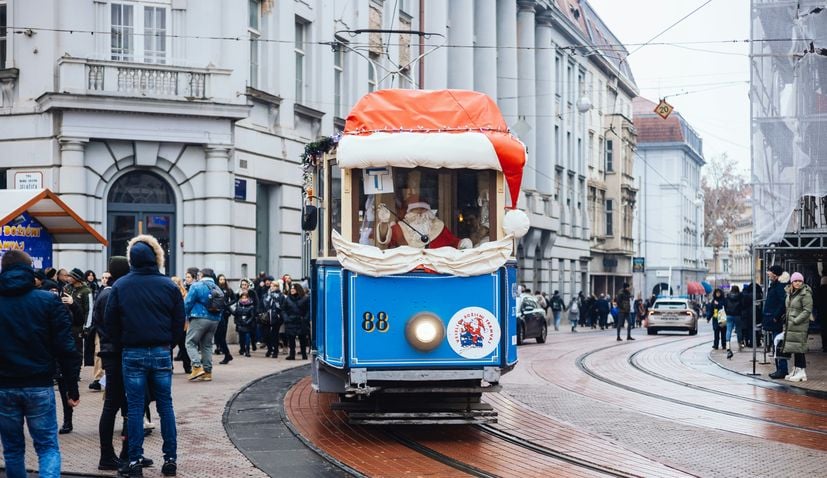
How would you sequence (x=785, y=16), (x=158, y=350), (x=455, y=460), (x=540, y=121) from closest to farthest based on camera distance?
(x=158, y=350) → (x=455, y=460) → (x=785, y=16) → (x=540, y=121)

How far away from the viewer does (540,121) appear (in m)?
51.0

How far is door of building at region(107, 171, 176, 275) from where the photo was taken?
24109 millimetres

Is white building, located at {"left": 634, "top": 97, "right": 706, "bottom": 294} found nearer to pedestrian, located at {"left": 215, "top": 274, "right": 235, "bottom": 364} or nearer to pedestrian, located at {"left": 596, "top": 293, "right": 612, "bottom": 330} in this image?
pedestrian, located at {"left": 596, "top": 293, "right": 612, "bottom": 330}

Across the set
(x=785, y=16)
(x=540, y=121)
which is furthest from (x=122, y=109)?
(x=540, y=121)

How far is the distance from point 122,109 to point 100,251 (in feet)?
10.2

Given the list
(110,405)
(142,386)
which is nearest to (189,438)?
(110,405)

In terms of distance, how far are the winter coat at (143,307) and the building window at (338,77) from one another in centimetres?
2274

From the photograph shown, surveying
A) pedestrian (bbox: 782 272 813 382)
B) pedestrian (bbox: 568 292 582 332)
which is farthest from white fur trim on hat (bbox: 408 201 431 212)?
pedestrian (bbox: 568 292 582 332)

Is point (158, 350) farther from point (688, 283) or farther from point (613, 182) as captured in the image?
point (688, 283)

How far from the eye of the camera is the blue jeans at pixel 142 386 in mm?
8922

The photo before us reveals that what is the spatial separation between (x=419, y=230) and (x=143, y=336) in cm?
373

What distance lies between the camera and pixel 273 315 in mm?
22688

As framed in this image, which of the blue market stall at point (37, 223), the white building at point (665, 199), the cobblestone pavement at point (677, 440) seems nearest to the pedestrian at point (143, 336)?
the cobblestone pavement at point (677, 440)

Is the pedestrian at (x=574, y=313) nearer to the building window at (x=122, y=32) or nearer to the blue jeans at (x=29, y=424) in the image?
the building window at (x=122, y=32)
